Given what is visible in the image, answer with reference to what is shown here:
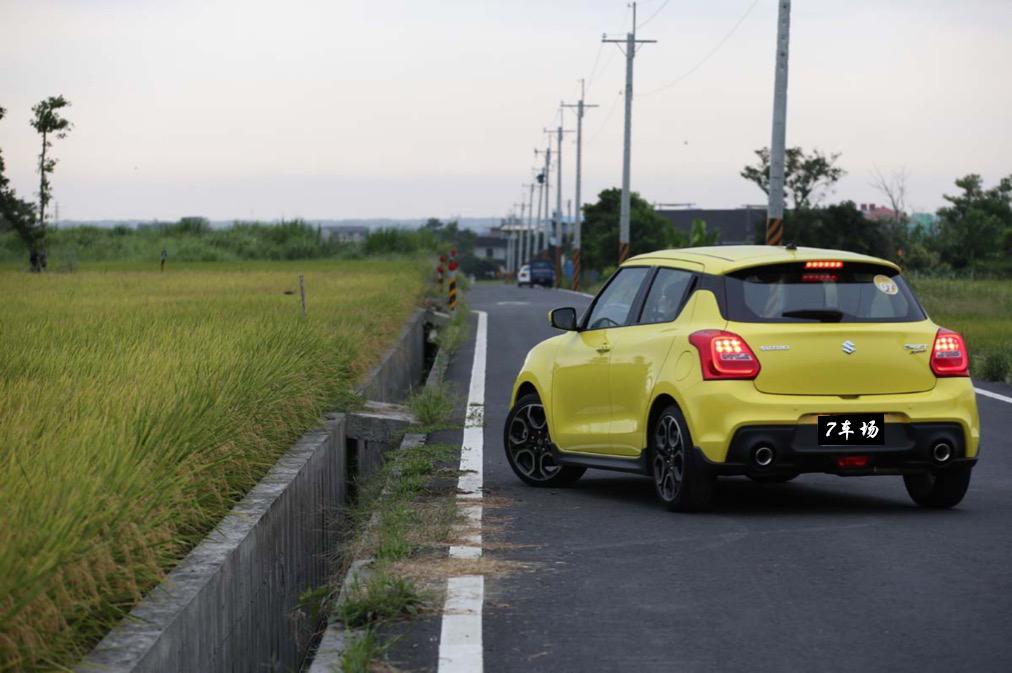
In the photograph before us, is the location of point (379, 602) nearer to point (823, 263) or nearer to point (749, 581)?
point (749, 581)

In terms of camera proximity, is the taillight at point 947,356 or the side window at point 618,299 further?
the side window at point 618,299

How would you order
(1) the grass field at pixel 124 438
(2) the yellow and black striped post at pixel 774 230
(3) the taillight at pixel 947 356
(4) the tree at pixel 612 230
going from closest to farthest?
(1) the grass field at pixel 124 438 → (3) the taillight at pixel 947 356 → (2) the yellow and black striped post at pixel 774 230 → (4) the tree at pixel 612 230

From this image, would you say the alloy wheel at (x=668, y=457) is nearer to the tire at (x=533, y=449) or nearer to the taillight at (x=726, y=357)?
the taillight at (x=726, y=357)

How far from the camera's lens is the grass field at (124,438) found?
5043 mm

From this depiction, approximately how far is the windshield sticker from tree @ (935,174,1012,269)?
251 feet

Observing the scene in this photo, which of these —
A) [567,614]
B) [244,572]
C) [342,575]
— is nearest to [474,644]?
[567,614]

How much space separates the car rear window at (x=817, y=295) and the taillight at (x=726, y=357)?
190mm

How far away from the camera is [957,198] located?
325 feet

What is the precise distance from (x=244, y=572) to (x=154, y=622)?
167 centimetres

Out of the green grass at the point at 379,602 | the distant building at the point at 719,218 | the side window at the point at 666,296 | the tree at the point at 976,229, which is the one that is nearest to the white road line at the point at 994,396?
the side window at the point at 666,296

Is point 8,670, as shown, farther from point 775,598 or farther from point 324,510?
point 324,510

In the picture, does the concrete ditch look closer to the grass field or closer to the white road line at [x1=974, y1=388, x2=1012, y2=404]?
the grass field

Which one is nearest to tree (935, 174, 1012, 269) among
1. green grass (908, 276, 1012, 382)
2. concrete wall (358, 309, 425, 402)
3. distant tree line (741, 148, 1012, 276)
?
distant tree line (741, 148, 1012, 276)

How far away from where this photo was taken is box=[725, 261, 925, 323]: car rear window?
30.7 feet
